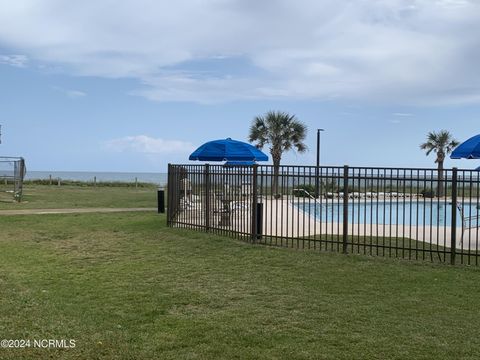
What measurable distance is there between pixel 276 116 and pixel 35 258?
29155 millimetres

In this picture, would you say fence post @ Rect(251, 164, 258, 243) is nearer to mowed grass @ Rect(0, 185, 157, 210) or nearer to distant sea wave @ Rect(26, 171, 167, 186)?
mowed grass @ Rect(0, 185, 157, 210)

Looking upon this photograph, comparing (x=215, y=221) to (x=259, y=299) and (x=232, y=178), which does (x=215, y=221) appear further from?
(x=259, y=299)

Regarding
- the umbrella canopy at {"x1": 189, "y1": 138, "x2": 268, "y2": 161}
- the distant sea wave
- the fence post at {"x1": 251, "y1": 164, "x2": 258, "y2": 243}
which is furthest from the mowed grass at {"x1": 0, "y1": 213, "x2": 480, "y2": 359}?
the distant sea wave

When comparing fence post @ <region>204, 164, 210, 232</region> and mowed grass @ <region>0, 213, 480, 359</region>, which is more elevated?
fence post @ <region>204, 164, 210, 232</region>

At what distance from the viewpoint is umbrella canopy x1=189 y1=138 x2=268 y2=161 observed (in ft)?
Answer: 47.0

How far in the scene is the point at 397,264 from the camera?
8320 mm

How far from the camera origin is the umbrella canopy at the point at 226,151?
47.0ft

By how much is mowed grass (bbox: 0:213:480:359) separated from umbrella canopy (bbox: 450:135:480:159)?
2.71 meters

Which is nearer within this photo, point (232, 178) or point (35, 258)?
point (35, 258)

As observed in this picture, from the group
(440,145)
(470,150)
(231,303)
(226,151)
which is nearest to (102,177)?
(440,145)

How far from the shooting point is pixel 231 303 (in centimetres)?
600

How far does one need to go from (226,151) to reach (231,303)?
28.1ft

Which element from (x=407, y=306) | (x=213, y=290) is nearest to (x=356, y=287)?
(x=407, y=306)

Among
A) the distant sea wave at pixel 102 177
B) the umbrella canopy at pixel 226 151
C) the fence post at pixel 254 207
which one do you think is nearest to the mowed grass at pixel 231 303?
the fence post at pixel 254 207
